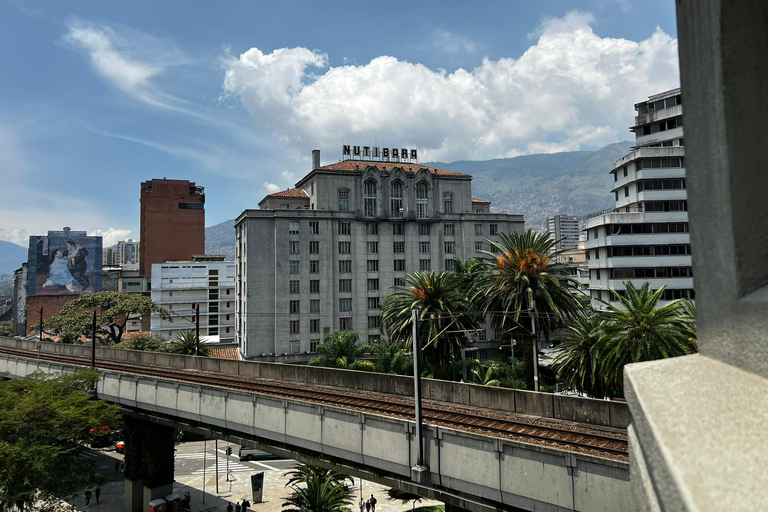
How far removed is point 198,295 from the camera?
107 metres

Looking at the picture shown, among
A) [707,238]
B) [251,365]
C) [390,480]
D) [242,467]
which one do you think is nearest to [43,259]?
[242,467]

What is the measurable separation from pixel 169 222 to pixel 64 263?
93.7 ft

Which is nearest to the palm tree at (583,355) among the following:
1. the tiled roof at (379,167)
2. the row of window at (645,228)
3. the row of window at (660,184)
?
the row of window at (645,228)

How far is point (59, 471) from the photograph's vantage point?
2847 cm

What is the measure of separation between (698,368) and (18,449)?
3278cm

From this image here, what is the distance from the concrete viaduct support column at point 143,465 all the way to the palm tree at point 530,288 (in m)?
27.7

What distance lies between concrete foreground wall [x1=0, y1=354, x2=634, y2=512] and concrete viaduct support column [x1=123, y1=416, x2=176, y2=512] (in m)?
11.3

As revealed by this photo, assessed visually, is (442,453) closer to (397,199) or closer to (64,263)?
(397,199)

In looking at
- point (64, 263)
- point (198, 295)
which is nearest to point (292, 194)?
point (198, 295)

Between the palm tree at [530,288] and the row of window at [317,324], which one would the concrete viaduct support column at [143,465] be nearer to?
the palm tree at [530,288]

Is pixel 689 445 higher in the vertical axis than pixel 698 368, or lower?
lower

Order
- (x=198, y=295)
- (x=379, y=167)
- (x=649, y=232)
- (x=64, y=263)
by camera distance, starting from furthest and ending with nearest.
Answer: (x=64, y=263) → (x=198, y=295) → (x=379, y=167) → (x=649, y=232)

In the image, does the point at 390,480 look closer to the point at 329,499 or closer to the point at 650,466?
the point at 329,499

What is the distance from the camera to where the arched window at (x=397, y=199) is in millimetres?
75688
